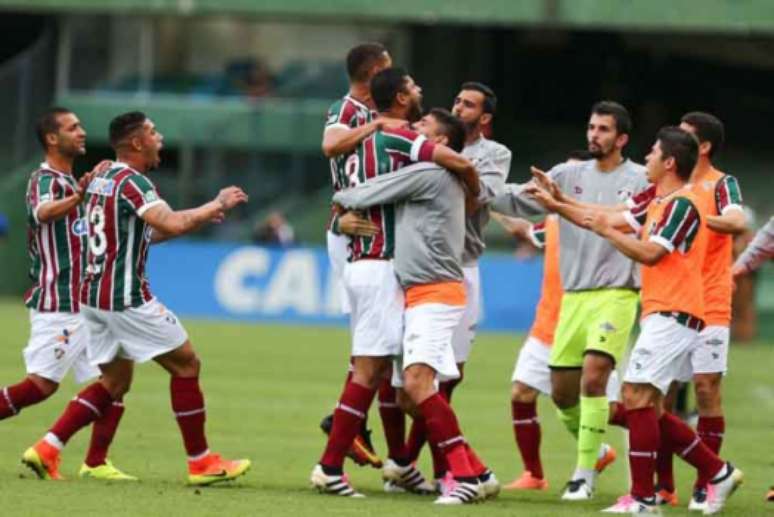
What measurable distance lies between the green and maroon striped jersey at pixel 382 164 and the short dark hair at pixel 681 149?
4.56ft

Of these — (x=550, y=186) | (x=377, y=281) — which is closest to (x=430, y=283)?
(x=377, y=281)

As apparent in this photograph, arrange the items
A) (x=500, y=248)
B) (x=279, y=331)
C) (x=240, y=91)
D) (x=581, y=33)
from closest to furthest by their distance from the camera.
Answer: (x=279, y=331), (x=500, y=248), (x=240, y=91), (x=581, y=33)

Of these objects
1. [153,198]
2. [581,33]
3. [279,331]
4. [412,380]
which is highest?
[581,33]

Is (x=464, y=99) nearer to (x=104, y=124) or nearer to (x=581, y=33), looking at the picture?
(x=104, y=124)

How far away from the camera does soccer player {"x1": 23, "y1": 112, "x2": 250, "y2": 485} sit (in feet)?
39.0

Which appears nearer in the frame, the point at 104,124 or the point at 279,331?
the point at 279,331

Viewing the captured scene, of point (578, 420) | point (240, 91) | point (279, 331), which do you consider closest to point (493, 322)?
point (279, 331)

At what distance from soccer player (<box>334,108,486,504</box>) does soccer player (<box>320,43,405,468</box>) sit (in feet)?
Result: 0.78

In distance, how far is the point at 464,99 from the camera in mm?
12641

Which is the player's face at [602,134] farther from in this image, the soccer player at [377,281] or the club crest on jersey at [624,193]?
the soccer player at [377,281]

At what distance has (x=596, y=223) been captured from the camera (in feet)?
36.4

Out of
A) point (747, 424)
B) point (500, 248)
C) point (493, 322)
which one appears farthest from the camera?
point (500, 248)

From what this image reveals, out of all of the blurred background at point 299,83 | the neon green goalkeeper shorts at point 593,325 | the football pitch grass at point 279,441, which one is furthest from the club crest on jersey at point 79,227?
the blurred background at point 299,83

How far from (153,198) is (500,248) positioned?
2588cm
